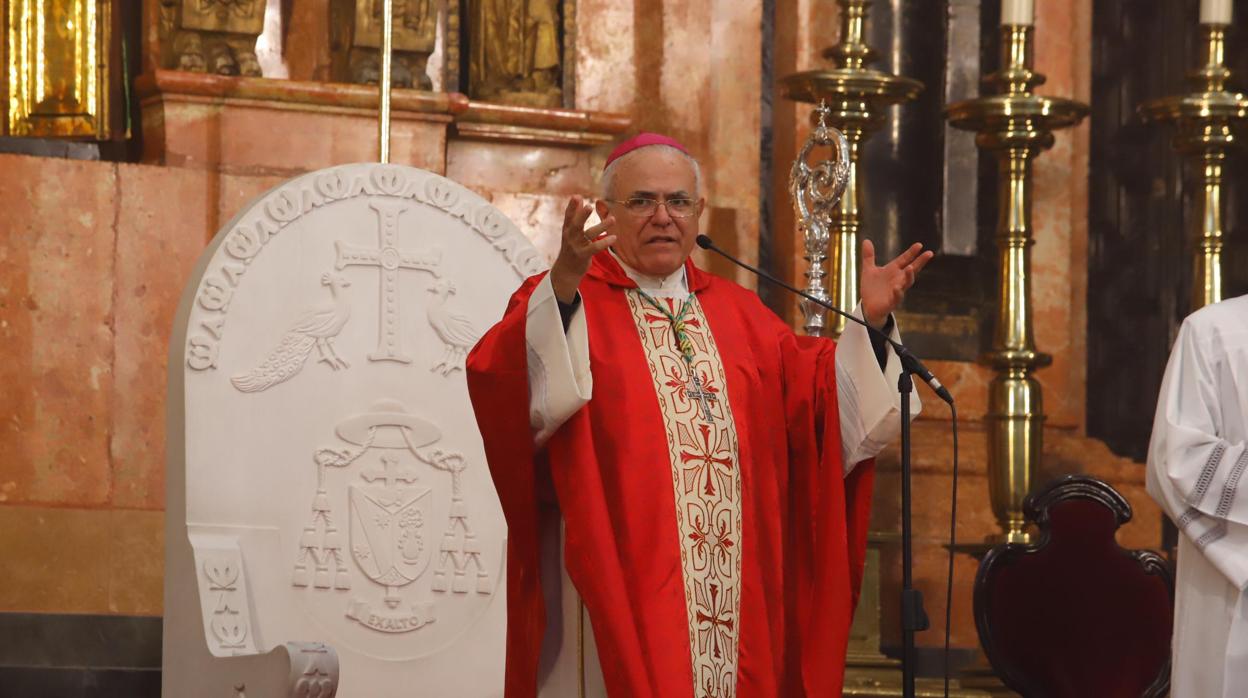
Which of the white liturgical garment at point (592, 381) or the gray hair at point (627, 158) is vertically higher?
the gray hair at point (627, 158)

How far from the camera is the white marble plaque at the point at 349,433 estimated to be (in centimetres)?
465

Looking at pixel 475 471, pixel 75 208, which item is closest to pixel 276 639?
pixel 475 471

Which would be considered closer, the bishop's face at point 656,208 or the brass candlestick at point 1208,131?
the bishop's face at point 656,208

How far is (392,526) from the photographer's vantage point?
4871 mm

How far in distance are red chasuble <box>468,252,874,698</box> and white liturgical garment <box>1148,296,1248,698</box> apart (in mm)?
798

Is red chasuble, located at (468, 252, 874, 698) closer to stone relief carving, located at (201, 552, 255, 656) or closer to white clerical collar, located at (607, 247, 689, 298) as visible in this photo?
white clerical collar, located at (607, 247, 689, 298)

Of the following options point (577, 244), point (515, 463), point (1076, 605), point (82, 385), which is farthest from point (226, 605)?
point (1076, 605)

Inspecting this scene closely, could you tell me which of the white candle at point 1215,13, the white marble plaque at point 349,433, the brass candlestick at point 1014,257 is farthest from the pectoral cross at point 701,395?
the white candle at point 1215,13

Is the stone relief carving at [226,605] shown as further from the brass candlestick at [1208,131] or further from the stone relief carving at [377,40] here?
the brass candlestick at [1208,131]

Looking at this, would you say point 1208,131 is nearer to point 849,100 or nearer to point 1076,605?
point 849,100

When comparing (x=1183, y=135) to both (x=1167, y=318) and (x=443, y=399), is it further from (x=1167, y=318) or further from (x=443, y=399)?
(x=443, y=399)

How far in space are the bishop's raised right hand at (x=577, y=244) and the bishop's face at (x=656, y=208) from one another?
0.34 metres

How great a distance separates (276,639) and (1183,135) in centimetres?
346

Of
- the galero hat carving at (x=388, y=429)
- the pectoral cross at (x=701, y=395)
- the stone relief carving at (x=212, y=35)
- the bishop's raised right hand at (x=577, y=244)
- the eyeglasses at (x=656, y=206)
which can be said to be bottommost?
the galero hat carving at (x=388, y=429)
